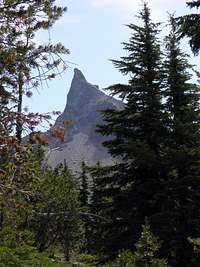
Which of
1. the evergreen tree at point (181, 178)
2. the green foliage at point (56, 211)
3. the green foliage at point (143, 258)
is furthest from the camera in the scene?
the green foliage at point (56, 211)

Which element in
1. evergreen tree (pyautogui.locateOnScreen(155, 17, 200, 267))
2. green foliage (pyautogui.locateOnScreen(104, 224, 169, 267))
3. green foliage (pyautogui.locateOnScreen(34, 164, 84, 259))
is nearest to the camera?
green foliage (pyautogui.locateOnScreen(104, 224, 169, 267))

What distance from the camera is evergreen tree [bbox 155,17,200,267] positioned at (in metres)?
18.7

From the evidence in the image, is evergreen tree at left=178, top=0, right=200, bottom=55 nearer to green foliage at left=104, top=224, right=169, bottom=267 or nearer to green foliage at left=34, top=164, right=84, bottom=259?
green foliage at left=104, top=224, right=169, bottom=267

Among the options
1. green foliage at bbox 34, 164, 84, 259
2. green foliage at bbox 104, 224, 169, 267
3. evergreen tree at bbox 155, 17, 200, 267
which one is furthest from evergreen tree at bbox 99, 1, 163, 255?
green foliage at bbox 34, 164, 84, 259

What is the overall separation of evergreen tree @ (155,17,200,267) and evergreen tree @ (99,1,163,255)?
627mm

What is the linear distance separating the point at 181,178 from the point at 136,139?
2.55m

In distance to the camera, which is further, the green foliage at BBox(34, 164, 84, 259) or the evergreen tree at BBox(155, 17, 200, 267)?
the green foliage at BBox(34, 164, 84, 259)

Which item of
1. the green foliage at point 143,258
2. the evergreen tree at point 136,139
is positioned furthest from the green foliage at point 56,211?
the green foliage at point 143,258

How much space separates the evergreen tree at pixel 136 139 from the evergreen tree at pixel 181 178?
2.06ft

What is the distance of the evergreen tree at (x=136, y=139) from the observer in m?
19.9

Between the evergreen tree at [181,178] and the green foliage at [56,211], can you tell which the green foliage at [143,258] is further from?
the green foliage at [56,211]

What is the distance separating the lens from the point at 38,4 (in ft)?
25.8

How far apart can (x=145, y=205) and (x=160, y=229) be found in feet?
6.46

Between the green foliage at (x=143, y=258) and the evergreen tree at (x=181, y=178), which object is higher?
the evergreen tree at (x=181, y=178)
